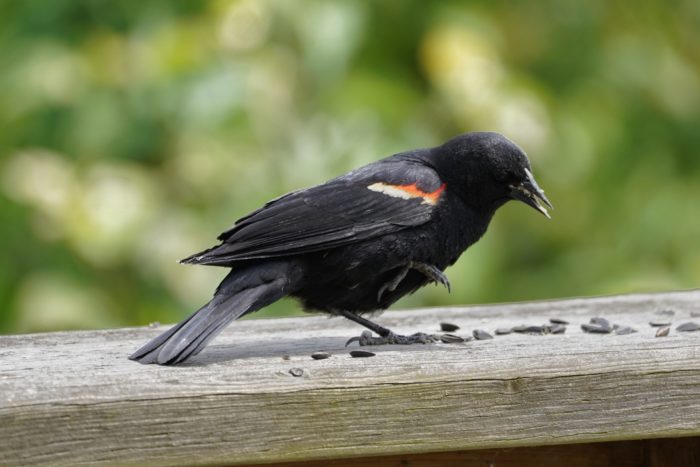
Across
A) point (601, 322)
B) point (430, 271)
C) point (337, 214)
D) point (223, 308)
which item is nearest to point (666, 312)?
point (601, 322)

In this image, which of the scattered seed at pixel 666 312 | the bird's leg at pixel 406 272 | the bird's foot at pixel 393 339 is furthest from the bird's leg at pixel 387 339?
the scattered seed at pixel 666 312

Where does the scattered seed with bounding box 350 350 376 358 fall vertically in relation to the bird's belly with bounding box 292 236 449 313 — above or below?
below

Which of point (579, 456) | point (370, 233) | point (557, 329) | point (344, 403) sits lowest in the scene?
point (579, 456)

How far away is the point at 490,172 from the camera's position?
3.55m

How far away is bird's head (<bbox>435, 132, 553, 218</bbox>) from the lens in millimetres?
3535

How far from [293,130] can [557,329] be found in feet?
8.27

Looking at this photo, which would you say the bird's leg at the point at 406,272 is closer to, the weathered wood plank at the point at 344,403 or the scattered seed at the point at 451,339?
the scattered seed at the point at 451,339

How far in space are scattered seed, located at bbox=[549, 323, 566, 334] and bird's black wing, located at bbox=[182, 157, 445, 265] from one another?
0.54 m

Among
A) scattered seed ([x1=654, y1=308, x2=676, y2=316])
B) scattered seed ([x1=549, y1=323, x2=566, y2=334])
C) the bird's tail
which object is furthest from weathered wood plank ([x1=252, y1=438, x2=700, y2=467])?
scattered seed ([x1=654, y1=308, x2=676, y2=316])

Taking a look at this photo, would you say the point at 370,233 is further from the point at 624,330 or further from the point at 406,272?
the point at 624,330

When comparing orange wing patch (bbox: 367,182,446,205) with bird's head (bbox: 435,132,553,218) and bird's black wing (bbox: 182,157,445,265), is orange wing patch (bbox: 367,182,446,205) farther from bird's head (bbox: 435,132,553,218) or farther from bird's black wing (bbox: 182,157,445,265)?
bird's head (bbox: 435,132,553,218)

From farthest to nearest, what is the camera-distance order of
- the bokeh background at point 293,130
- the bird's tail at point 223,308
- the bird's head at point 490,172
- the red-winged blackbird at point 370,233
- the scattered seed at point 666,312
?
the bokeh background at point 293,130
the scattered seed at point 666,312
the bird's head at point 490,172
the red-winged blackbird at point 370,233
the bird's tail at point 223,308

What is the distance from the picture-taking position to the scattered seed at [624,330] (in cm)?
329

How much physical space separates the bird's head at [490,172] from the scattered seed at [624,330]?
46 centimetres
